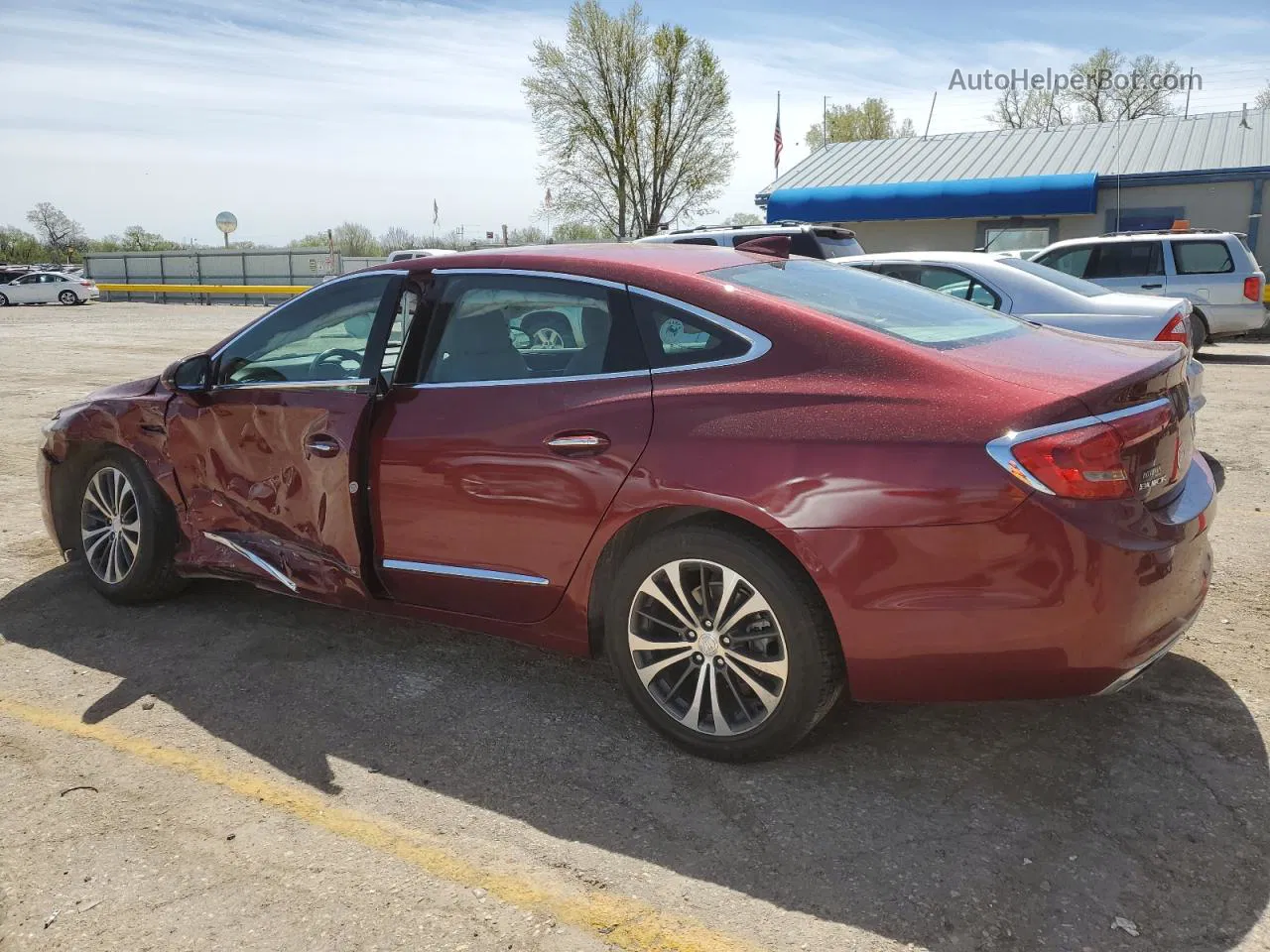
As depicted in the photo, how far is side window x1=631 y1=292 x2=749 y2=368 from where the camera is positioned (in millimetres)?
3225

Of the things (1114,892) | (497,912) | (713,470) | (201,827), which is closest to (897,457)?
(713,470)

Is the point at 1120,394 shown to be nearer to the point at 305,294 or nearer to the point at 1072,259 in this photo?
the point at 305,294

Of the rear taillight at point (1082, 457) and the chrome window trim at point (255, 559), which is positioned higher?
the rear taillight at point (1082, 457)

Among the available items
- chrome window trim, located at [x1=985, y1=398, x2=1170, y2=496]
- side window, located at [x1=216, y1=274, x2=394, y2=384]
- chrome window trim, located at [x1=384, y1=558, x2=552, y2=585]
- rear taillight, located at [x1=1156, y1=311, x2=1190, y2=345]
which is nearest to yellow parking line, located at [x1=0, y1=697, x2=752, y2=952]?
chrome window trim, located at [x1=384, y1=558, x2=552, y2=585]

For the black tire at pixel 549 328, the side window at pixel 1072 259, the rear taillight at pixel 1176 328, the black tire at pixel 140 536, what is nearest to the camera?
the black tire at pixel 549 328

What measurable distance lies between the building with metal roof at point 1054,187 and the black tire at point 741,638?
22.4m

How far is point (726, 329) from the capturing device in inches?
127

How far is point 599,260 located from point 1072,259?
495 inches

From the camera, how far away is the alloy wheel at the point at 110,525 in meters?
4.70

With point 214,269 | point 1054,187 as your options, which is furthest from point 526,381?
point 214,269

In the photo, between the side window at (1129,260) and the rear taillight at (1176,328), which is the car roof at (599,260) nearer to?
the rear taillight at (1176,328)

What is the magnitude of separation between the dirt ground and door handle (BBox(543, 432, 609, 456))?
962mm

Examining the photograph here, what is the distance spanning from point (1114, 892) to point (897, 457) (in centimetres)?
120

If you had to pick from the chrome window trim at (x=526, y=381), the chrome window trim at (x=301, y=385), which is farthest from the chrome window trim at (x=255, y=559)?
the chrome window trim at (x=526, y=381)
